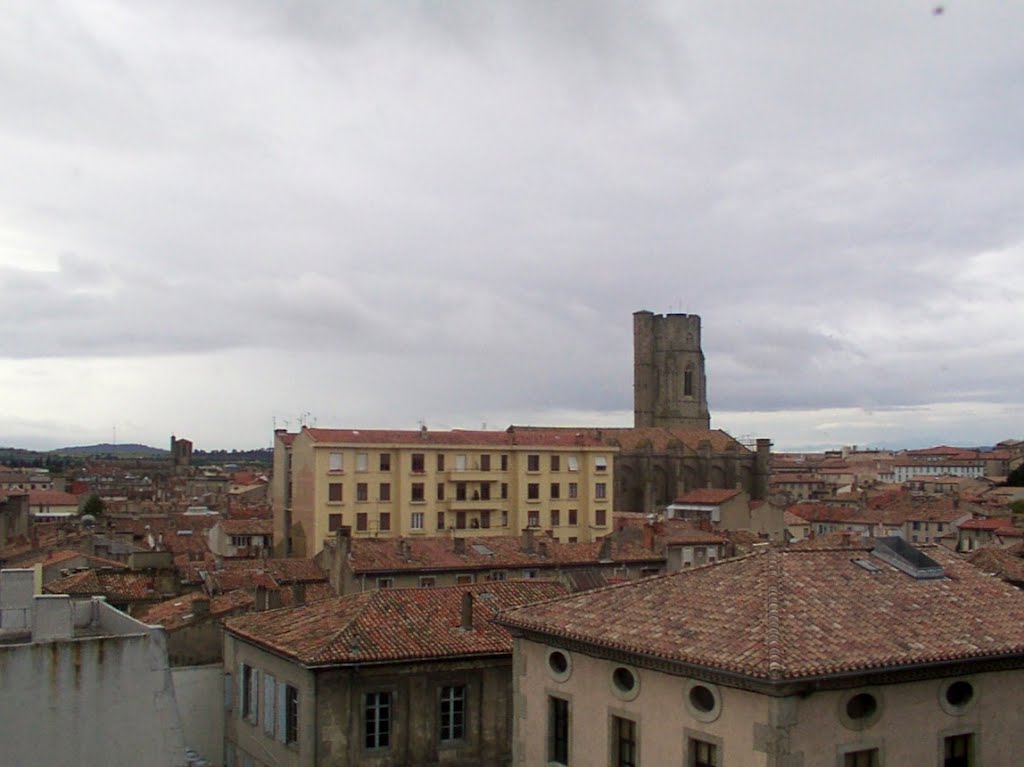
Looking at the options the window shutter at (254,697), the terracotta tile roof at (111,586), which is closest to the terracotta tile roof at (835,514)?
the terracotta tile roof at (111,586)

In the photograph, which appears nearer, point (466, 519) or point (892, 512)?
point (466, 519)

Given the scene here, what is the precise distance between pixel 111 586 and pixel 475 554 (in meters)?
14.6

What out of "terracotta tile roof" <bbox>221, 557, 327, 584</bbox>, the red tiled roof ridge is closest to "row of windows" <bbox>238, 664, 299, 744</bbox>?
the red tiled roof ridge

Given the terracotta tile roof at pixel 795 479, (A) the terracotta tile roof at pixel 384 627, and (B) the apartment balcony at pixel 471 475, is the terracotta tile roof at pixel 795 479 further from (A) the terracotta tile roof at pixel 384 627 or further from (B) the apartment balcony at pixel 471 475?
(A) the terracotta tile roof at pixel 384 627

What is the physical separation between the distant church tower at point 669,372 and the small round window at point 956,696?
140053 millimetres

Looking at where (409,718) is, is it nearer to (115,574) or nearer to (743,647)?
(743,647)

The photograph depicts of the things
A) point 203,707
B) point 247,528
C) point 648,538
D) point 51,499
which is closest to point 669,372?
point 51,499

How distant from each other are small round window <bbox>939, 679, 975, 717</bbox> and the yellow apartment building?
5083 cm

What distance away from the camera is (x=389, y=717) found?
23484mm

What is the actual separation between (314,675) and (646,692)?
7912mm

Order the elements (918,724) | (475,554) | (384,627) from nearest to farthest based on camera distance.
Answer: (918,724) < (384,627) < (475,554)

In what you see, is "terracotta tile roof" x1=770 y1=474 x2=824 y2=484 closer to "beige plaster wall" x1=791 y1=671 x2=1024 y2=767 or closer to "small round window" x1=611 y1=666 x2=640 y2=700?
"beige plaster wall" x1=791 y1=671 x2=1024 y2=767

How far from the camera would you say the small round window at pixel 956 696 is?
17625mm

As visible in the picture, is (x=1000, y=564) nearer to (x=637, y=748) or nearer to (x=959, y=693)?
(x=959, y=693)
